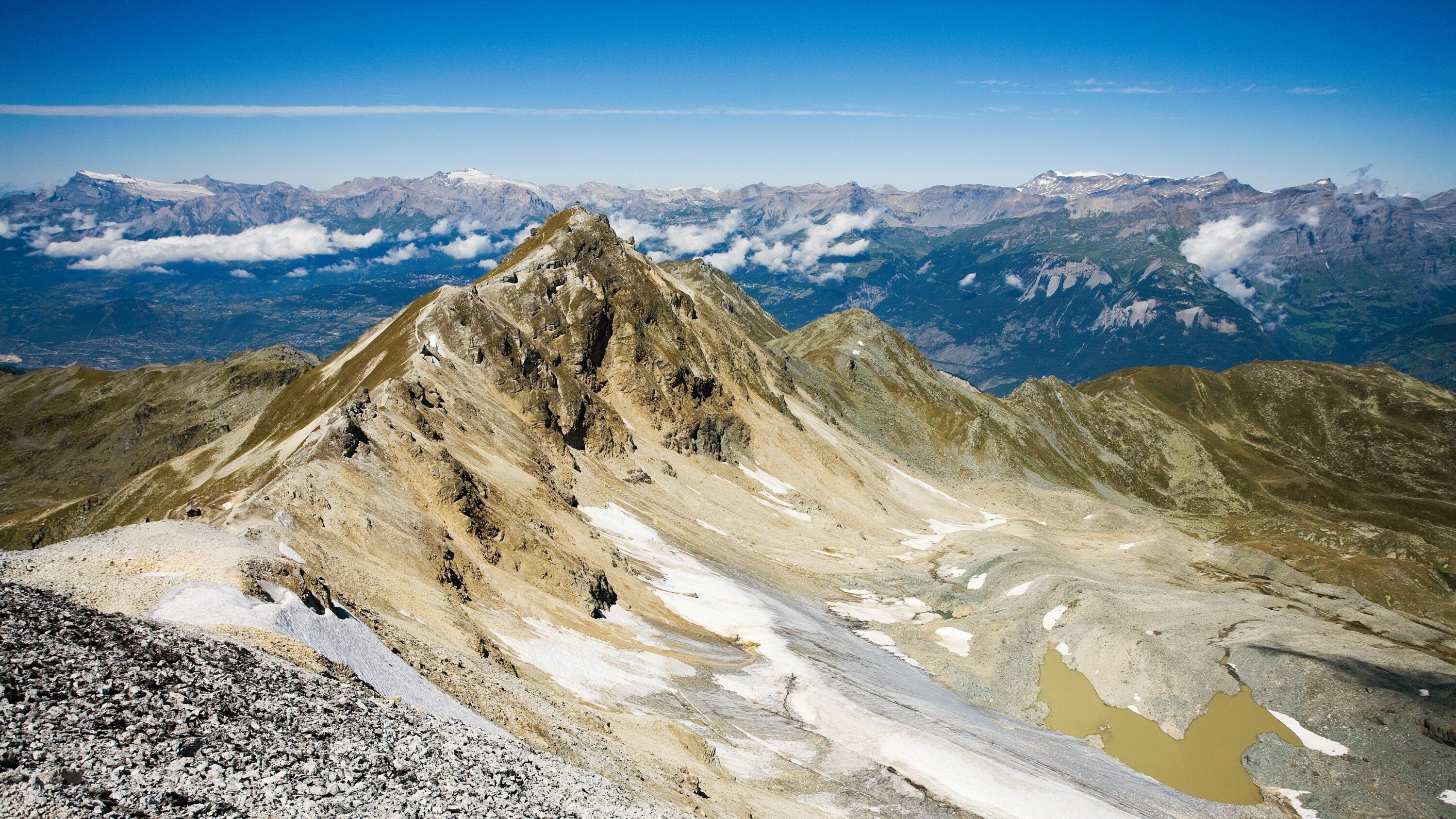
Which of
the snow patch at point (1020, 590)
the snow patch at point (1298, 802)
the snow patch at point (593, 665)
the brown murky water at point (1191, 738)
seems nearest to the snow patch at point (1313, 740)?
the brown murky water at point (1191, 738)

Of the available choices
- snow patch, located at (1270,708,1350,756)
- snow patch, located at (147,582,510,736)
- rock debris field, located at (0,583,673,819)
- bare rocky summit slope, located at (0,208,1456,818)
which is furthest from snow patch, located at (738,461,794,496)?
rock debris field, located at (0,583,673,819)

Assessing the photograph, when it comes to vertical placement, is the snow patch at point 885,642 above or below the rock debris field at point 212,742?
below

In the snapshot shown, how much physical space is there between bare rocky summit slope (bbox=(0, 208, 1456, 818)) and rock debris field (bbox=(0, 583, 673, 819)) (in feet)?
11.2

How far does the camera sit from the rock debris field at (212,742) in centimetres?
1538

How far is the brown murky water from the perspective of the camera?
50.7 m

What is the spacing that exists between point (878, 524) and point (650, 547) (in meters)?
50.1

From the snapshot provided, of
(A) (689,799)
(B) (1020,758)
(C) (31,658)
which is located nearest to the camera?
(C) (31,658)

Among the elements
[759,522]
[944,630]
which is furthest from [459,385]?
[944,630]

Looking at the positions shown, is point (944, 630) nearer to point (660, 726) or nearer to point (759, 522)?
point (759, 522)

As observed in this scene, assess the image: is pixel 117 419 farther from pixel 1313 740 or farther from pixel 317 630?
pixel 1313 740

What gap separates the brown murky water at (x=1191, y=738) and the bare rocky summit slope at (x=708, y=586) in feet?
1.92

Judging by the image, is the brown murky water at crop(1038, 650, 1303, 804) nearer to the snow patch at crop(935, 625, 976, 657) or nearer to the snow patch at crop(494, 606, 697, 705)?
the snow patch at crop(935, 625, 976, 657)

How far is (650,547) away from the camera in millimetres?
72625

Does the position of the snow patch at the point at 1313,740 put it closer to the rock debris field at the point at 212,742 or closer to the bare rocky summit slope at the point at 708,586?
the bare rocky summit slope at the point at 708,586
